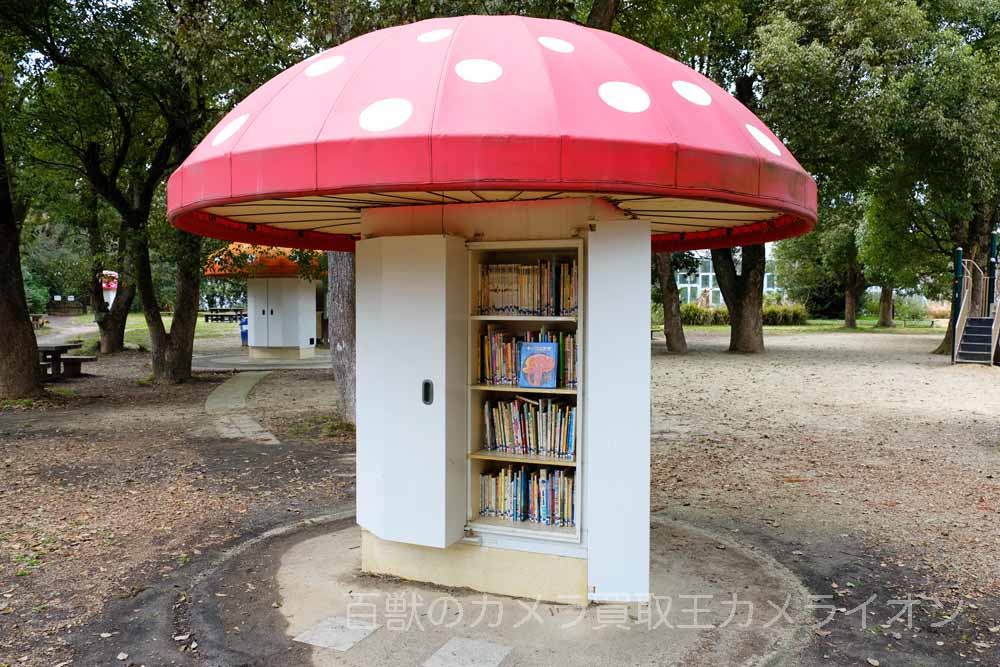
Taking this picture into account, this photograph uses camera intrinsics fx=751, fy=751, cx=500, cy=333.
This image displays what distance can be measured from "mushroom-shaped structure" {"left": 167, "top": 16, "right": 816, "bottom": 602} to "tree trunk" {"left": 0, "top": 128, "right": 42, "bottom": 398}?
9.83 m

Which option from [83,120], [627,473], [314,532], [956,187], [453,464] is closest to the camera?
[627,473]

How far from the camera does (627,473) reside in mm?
4535

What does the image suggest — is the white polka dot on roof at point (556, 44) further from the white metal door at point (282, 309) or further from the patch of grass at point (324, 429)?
the white metal door at point (282, 309)

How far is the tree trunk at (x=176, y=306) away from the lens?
15.2 meters

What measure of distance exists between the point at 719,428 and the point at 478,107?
9114 mm

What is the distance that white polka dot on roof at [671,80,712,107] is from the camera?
14.1ft

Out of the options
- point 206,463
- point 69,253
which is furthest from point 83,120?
point 69,253

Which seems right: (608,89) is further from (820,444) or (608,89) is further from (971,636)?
(820,444)

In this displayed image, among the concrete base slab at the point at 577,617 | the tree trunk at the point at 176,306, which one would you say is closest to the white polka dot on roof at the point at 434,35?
the concrete base slab at the point at 577,617

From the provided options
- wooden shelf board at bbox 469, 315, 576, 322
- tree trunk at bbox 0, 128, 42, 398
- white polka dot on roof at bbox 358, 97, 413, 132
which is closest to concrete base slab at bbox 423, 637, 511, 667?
wooden shelf board at bbox 469, 315, 576, 322

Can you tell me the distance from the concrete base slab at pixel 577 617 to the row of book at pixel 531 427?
0.99 m

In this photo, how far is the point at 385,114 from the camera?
12.6ft

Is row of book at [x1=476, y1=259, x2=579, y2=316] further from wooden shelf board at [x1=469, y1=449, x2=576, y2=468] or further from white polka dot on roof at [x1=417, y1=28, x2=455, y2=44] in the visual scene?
white polka dot on roof at [x1=417, y1=28, x2=455, y2=44]

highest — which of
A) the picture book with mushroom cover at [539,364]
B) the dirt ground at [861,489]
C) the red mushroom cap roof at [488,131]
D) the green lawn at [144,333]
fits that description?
the red mushroom cap roof at [488,131]
